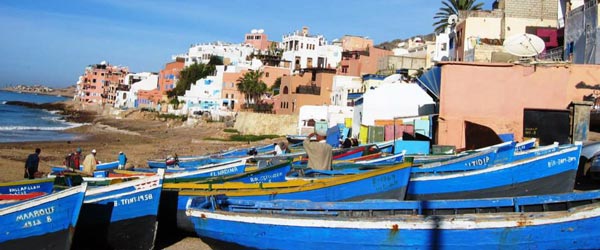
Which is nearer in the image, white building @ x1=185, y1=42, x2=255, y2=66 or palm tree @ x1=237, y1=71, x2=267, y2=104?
palm tree @ x1=237, y1=71, x2=267, y2=104

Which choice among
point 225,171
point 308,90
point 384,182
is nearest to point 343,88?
point 308,90

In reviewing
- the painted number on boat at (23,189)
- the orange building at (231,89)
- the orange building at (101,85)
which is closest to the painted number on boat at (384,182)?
the painted number on boat at (23,189)

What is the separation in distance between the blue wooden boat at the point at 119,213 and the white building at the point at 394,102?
19544mm

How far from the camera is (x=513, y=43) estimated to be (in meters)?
23.7

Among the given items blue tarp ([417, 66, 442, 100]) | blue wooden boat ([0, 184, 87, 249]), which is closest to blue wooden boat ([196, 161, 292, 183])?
blue wooden boat ([0, 184, 87, 249])

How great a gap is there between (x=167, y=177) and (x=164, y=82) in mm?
86287

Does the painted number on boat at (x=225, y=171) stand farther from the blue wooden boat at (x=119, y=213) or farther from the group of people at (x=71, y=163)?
the blue wooden boat at (x=119, y=213)

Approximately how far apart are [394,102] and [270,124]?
2044 centimetres

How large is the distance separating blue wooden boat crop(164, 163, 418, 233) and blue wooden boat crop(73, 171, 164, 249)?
48.7 inches

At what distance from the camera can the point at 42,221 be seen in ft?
33.1

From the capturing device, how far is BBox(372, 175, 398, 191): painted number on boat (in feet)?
38.9

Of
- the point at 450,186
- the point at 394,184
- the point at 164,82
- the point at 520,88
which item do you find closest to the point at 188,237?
the point at 394,184

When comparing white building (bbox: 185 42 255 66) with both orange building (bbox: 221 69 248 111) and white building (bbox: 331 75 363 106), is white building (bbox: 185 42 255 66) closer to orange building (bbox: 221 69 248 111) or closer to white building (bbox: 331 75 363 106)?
orange building (bbox: 221 69 248 111)

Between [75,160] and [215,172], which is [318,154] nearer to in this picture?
[215,172]
